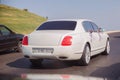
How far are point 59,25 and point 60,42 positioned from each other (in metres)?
1.24

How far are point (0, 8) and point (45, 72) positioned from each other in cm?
5453

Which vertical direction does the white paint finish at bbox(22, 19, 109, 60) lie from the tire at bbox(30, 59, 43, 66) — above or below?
above

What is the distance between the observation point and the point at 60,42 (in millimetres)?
10258

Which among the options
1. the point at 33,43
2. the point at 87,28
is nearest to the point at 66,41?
the point at 33,43

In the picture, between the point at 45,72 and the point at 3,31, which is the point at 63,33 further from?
the point at 3,31

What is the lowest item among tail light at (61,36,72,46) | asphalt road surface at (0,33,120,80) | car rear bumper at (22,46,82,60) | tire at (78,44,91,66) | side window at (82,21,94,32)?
asphalt road surface at (0,33,120,80)

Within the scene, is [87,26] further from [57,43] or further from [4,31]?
[4,31]

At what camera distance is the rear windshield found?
36.6 feet

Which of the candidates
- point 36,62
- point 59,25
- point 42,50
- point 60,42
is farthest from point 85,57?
point 36,62

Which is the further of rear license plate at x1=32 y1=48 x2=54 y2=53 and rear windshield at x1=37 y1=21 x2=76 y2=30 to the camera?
rear windshield at x1=37 y1=21 x2=76 y2=30

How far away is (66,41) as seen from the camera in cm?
1029

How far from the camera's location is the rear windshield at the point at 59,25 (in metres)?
11.2

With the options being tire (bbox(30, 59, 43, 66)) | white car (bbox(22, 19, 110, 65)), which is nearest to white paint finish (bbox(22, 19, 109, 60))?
white car (bbox(22, 19, 110, 65))

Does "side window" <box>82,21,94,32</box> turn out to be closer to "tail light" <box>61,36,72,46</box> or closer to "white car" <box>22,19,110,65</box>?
"white car" <box>22,19,110,65</box>
